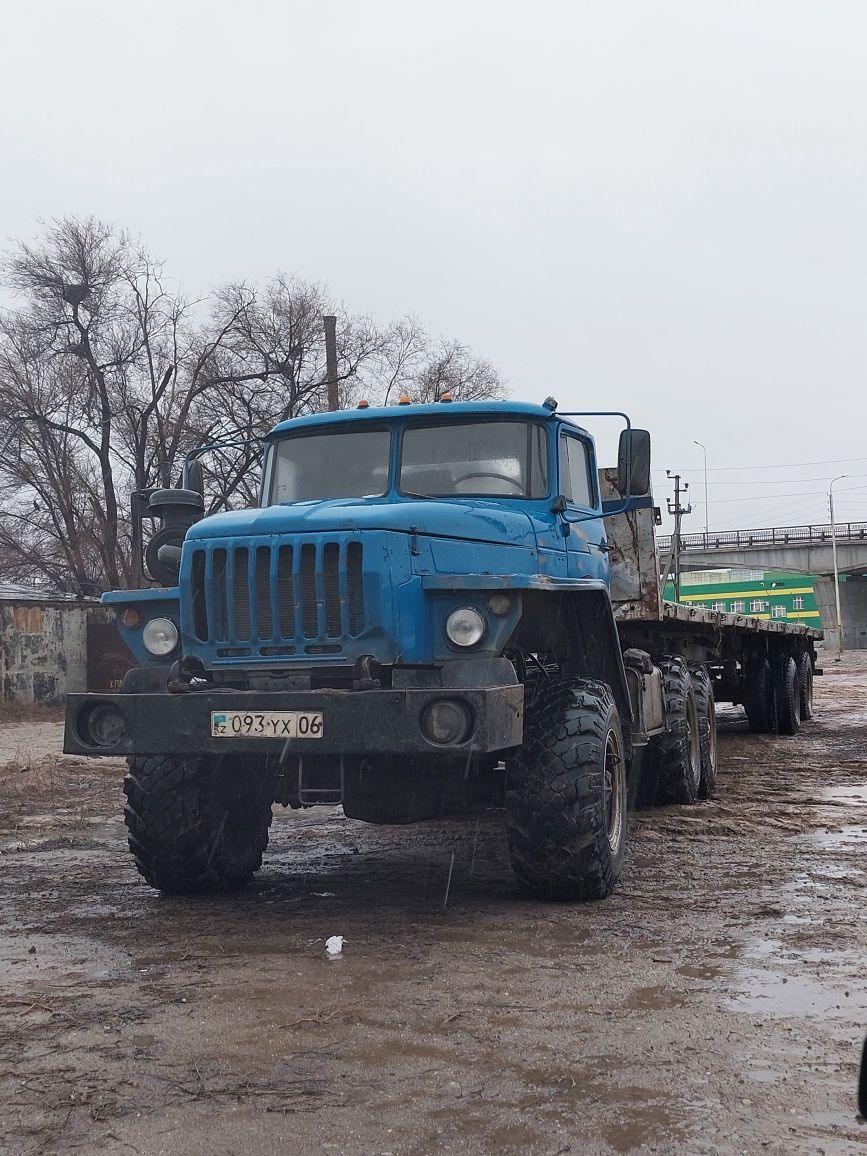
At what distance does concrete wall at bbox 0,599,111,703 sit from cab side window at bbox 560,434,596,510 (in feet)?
56.4

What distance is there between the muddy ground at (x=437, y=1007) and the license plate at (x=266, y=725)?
0.92 metres

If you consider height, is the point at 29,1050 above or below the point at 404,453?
below

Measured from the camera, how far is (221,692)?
6.17m

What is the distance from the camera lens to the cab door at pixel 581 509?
24.9 ft

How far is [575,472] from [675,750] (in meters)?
3.16

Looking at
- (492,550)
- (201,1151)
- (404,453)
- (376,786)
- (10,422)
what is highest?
(10,422)

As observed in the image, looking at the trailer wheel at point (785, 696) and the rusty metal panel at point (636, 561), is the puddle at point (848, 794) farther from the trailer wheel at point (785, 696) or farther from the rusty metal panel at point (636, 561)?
the trailer wheel at point (785, 696)

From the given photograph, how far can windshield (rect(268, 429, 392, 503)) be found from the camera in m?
7.51

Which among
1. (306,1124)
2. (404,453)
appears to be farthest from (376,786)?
(306,1124)

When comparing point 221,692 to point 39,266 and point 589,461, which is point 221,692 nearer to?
point 589,461

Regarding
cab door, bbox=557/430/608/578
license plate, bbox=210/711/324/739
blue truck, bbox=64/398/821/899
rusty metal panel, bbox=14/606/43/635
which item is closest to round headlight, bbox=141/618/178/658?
blue truck, bbox=64/398/821/899

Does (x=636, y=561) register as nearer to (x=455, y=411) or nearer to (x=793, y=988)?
(x=455, y=411)

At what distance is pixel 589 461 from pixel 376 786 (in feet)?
9.27

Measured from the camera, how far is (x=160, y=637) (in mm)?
6738
